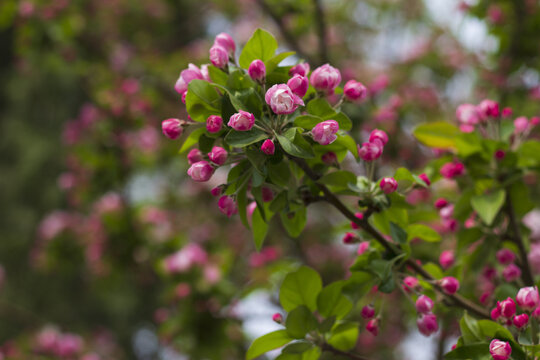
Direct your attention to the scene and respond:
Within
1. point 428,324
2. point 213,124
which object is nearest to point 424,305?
point 428,324

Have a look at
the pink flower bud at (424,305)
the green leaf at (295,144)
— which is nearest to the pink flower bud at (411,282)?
the pink flower bud at (424,305)

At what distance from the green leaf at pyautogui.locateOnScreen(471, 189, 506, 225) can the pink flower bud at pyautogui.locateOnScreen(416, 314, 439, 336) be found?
293 millimetres

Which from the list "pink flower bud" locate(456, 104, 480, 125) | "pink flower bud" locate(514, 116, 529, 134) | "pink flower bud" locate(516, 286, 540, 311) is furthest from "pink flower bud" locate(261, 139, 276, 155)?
"pink flower bud" locate(514, 116, 529, 134)

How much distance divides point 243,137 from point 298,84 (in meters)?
0.15

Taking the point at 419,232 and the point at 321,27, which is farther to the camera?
the point at 321,27

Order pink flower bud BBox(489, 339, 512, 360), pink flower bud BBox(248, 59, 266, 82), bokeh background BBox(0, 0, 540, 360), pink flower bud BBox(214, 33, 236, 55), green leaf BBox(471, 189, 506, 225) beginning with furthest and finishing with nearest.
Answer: bokeh background BBox(0, 0, 540, 360)
green leaf BBox(471, 189, 506, 225)
pink flower bud BBox(214, 33, 236, 55)
pink flower bud BBox(248, 59, 266, 82)
pink flower bud BBox(489, 339, 512, 360)

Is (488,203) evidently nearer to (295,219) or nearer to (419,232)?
(419,232)

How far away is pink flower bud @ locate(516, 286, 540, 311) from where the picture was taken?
3.02 feet

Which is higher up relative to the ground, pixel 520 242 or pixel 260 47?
pixel 260 47

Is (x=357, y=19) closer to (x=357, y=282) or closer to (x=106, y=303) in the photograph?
(x=357, y=282)

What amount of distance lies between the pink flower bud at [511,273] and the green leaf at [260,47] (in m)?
0.81

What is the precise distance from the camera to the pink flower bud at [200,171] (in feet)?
3.10

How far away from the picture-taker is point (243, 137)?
88 cm

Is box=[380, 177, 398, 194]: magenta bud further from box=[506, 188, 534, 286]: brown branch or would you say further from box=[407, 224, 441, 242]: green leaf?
box=[506, 188, 534, 286]: brown branch
